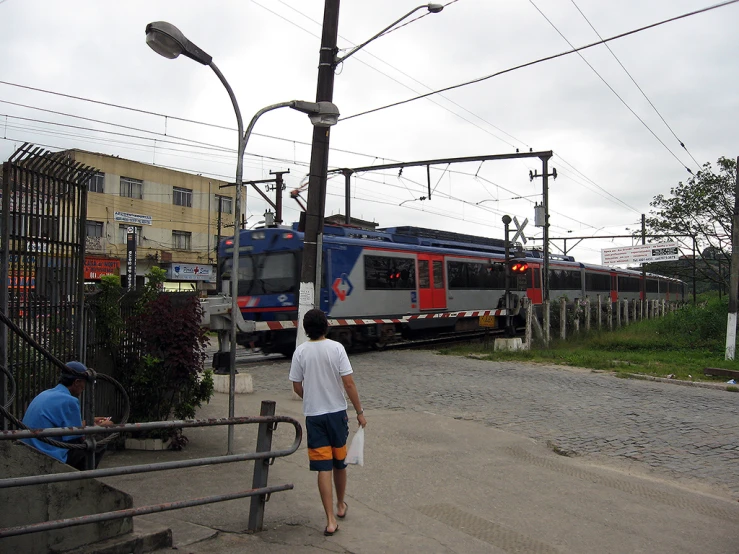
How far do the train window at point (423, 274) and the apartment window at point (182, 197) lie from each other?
24.9 meters

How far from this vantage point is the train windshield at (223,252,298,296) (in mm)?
16688

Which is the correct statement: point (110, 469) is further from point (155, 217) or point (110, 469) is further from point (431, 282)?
point (155, 217)

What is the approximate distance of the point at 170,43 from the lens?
6777 millimetres

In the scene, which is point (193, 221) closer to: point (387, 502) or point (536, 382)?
point (536, 382)

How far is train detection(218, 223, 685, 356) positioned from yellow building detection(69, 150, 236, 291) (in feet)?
56.9

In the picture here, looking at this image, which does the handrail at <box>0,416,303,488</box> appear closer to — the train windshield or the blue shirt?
the blue shirt

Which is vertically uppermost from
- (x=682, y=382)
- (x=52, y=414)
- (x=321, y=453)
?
(x=52, y=414)

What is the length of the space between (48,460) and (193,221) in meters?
39.0

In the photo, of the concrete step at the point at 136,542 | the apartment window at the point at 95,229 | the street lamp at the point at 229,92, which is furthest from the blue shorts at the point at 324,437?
the apartment window at the point at 95,229

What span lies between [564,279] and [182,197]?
23675 mm

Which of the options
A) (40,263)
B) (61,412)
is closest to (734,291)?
(40,263)

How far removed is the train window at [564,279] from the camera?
94.5 feet

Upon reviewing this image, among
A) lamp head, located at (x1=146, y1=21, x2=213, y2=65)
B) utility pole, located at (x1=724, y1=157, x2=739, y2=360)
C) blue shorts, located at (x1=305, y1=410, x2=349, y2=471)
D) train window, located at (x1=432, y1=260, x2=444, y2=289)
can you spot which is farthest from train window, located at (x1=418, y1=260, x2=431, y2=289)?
blue shorts, located at (x1=305, y1=410, x2=349, y2=471)

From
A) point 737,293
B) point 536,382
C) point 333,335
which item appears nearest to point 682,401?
point 536,382
